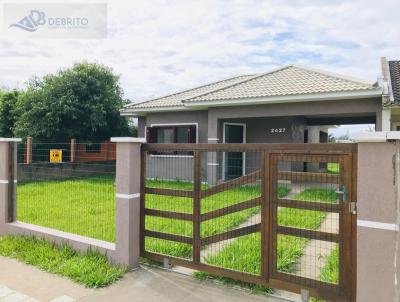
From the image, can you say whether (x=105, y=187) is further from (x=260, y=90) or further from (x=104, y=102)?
(x=104, y=102)

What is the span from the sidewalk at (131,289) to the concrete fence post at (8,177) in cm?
183

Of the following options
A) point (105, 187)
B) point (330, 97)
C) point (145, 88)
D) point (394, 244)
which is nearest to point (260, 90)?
point (330, 97)

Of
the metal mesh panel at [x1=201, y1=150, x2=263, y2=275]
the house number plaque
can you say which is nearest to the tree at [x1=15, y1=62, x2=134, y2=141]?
the house number plaque

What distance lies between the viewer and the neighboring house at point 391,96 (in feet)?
30.1

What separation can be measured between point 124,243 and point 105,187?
1.66 m

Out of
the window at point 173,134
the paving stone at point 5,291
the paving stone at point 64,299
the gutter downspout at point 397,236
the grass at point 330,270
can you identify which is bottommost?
the paving stone at point 5,291

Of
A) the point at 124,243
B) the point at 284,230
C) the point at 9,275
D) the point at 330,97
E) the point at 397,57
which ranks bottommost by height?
the point at 9,275

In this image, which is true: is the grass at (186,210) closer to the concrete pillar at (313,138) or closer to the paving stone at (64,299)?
the paving stone at (64,299)

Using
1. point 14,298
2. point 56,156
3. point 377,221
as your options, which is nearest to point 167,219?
point 14,298

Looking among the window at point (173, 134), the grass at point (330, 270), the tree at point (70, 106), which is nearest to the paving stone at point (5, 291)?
the grass at point (330, 270)

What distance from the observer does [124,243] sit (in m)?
4.38

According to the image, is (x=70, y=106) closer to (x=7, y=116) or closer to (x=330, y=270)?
(x=7, y=116)

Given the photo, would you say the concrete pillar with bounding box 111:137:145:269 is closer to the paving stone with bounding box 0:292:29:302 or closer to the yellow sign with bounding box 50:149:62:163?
the paving stone with bounding box 0:292:29:302

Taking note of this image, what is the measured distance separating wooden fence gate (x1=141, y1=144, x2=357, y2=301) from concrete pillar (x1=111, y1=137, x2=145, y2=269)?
0.42ft
